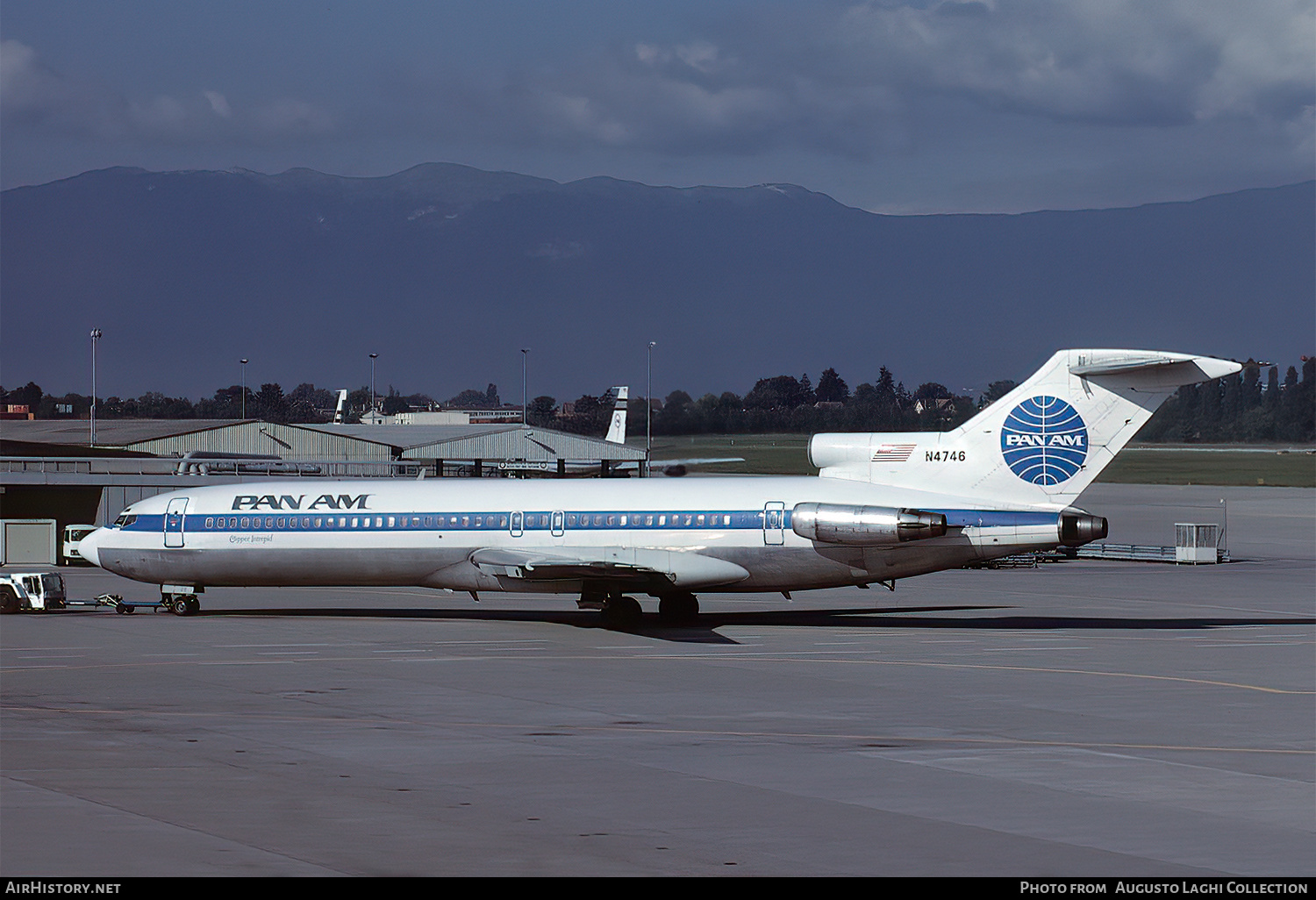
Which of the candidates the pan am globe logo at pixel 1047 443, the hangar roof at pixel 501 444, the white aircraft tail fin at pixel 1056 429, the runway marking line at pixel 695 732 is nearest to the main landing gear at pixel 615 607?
the white aircraft tail fin at pixel 1056 429

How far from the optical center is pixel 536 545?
39.1 meters

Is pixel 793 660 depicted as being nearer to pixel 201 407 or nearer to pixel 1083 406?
pixel 1083 406

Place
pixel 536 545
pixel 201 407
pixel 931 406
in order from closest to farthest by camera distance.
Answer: pixel 536 545, pixel 931 406, pixel 201 407

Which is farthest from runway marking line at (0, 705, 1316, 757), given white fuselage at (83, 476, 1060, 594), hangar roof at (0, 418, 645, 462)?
hangar roof at (0, 418, 645, 462)

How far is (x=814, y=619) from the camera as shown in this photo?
41.3m

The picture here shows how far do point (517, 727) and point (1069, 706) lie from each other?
30.2ft

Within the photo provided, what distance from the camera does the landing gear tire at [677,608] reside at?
130 ft

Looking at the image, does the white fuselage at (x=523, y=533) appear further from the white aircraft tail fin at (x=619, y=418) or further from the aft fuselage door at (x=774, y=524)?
the white aircraft tail fin at (x=619, y=418)

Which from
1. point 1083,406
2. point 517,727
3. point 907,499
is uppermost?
point 1083,406

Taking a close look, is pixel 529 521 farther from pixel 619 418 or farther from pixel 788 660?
pixel 619 418

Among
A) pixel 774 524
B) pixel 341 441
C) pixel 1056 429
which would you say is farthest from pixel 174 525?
pixel 341 441

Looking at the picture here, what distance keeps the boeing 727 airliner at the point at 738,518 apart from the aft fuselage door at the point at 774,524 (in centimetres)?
4
